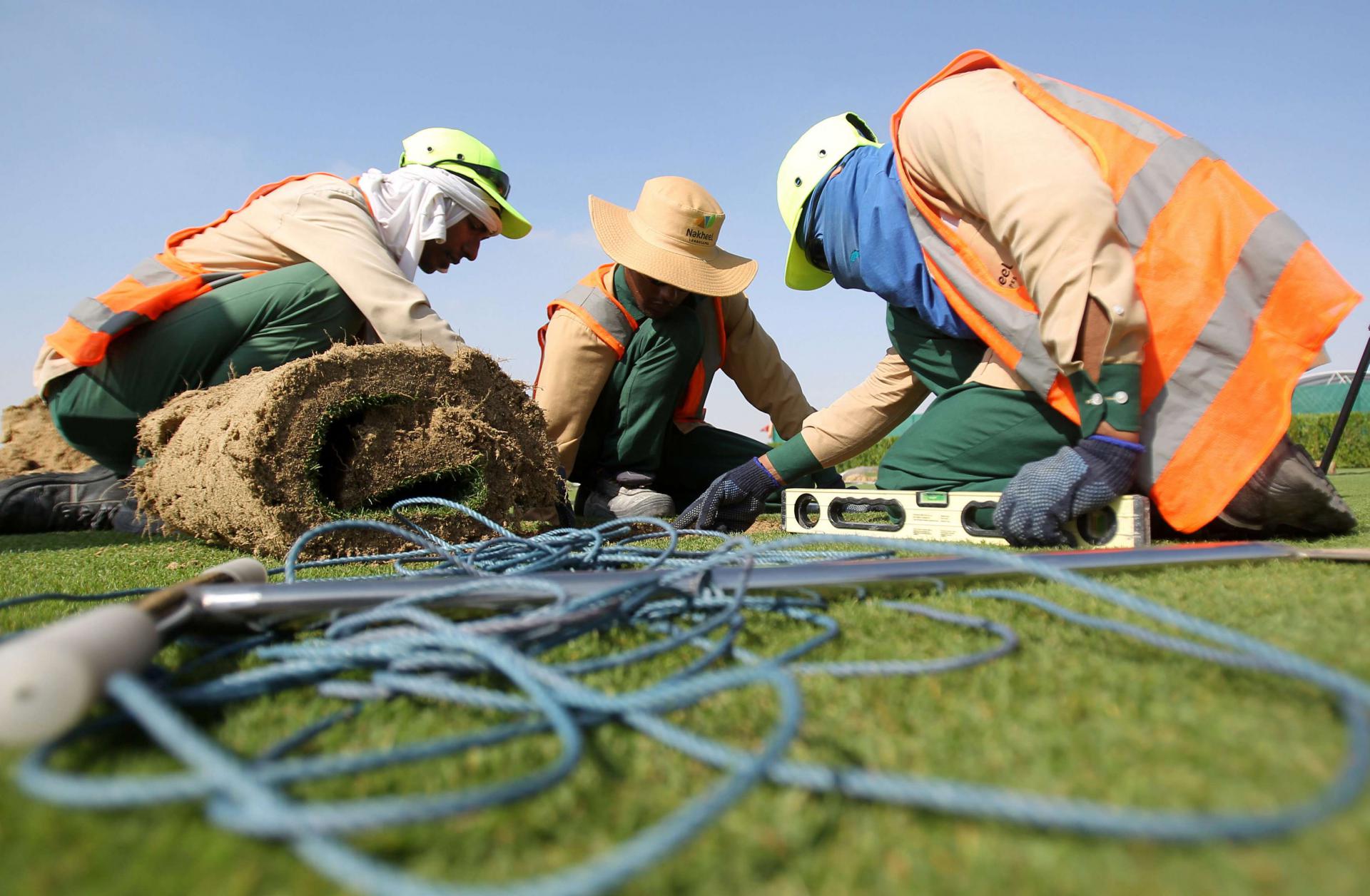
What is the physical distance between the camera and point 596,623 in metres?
0.96

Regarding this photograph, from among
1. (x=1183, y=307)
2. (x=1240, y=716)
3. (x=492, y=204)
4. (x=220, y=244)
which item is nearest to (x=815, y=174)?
(x=1183, y=307)

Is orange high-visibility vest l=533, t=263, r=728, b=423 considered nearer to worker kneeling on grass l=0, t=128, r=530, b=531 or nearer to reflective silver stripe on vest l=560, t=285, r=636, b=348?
reflective silver stripe on vest l=560, t=285, r=636, b=348

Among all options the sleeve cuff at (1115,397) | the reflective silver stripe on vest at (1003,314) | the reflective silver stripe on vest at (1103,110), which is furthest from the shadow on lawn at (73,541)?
the reflective silver stripe on vest at (1103,110)

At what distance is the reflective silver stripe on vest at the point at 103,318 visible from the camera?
244cm

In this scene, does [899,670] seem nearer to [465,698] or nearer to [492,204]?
[465,698]

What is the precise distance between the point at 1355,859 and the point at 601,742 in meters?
0.49

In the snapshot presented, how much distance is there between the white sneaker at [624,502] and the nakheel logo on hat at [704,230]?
3.19ft

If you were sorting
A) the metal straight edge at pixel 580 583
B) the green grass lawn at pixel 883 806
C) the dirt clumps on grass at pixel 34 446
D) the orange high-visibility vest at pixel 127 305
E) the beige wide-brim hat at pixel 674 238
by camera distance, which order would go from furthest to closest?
the dirt clumps on grass at pixel 34 446 < the beige wide-brim hat at pixel 674 238 < the orange high-visibility vest at pixel 127 305 < the metal straight edge at pixel 580 583 < the green grass lawn at pixel 883 806

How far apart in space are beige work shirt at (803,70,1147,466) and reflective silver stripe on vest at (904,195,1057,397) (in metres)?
0.07

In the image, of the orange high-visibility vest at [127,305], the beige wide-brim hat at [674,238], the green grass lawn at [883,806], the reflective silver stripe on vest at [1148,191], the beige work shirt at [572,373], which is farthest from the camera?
the beige work shirt at [572,373]

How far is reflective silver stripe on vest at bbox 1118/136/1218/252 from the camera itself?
6.31ft

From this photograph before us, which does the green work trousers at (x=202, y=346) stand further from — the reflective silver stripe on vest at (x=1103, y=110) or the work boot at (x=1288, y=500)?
the work boot at (x=1288, y=500)

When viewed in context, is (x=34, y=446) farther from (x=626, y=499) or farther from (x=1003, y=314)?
(x=1003, y=314)

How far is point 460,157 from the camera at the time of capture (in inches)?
127
